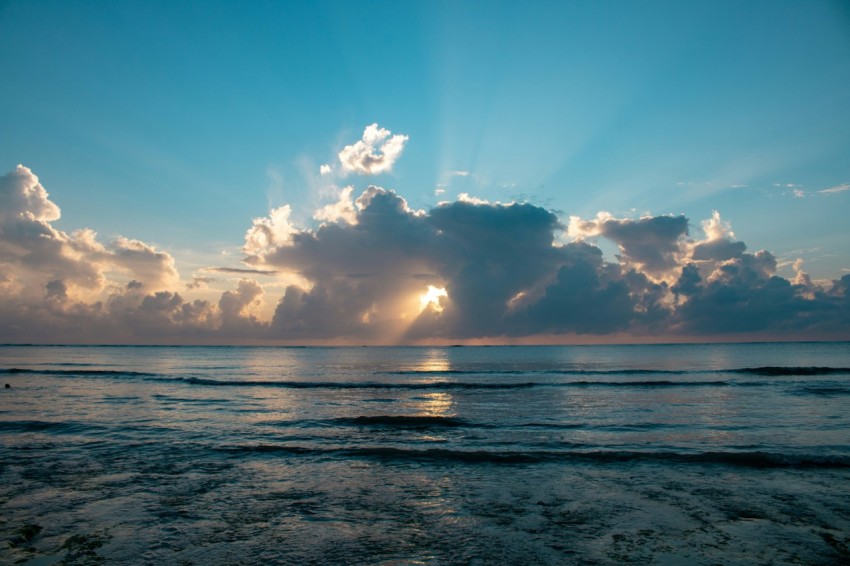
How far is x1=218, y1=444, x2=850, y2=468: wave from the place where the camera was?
16141 mm

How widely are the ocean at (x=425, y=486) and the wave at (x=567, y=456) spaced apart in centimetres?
11

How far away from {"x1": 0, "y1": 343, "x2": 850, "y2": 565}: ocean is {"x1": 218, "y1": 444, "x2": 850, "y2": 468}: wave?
11 cm

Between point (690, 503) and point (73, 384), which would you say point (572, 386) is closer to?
point (690, 503)

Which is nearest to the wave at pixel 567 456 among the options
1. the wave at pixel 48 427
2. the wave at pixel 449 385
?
the wave at pixel 48 427

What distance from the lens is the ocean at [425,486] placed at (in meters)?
8.99

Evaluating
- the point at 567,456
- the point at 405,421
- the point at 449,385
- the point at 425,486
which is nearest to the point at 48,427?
the point at 405,421

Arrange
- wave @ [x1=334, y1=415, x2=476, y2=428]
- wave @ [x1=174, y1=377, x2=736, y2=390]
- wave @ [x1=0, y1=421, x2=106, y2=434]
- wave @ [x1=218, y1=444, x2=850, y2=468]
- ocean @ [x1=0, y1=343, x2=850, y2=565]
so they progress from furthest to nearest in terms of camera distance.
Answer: wave @ [x1=174, y1=377, x2=736, y2=390] < wave @ [x1=334, y1=415, x2=476, y2=428] < wave @ [x1=0, y1=421, x2=106, y2=434] < wave @ [x1=218, y1=444, x2=850, y2=468] < ocean @ [x1=0, y1=343, x2=850, y2=565]

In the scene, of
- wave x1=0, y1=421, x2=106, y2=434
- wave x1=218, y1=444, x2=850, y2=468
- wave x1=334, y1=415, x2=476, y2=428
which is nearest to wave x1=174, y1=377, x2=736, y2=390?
wave x1=334, y1=415, x2=476, y2=428

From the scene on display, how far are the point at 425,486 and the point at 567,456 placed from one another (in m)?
6.34

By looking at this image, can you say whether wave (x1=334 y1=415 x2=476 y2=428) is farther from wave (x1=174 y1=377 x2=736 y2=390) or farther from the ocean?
wave (x1=174 y1=377 x2=736 y2=390)

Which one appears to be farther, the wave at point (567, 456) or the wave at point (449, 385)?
the wave at point (449, 385)

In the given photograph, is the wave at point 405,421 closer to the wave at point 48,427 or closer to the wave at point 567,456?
the wave at point 567,456

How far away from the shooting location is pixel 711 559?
847 cm

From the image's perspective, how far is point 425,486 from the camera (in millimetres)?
13383
